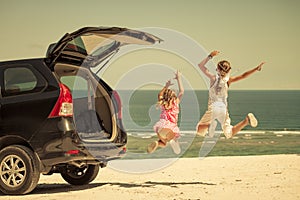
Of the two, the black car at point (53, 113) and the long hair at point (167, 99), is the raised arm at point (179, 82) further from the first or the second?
the black car at point (53, 113)

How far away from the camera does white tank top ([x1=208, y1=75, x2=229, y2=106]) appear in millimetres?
10617

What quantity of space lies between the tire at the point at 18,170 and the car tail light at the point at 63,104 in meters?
0.68

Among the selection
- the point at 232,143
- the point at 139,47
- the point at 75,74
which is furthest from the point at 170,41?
the point at 232,143

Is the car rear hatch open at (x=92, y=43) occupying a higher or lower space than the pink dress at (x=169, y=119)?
higher

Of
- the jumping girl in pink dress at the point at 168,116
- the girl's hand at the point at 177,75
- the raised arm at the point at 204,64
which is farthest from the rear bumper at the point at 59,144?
the raised arm at the point at 204,64

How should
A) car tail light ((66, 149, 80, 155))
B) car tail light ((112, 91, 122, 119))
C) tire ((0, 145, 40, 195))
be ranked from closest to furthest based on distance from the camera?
1. car tail light ((66, 149, 80, 155))
2. tire ((0, 145, 40, 195))
3. car tail light ((112, 91, 122, 119))

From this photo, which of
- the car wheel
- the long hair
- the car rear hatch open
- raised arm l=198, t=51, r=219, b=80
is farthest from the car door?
raised arm l=198, t=51, r=219, b=80

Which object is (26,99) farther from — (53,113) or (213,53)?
(213,53)

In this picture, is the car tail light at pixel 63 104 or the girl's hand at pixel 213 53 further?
the girl's hand at pixel 213 53

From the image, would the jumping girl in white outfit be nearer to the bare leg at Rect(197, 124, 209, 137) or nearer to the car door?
the bare leg at Rect(197, 124, 209, 137)

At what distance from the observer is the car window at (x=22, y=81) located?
8.97 metres

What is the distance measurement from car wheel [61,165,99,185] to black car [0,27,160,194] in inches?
38.7

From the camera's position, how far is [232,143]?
134 ft

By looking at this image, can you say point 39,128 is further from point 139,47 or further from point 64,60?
point 139,47
